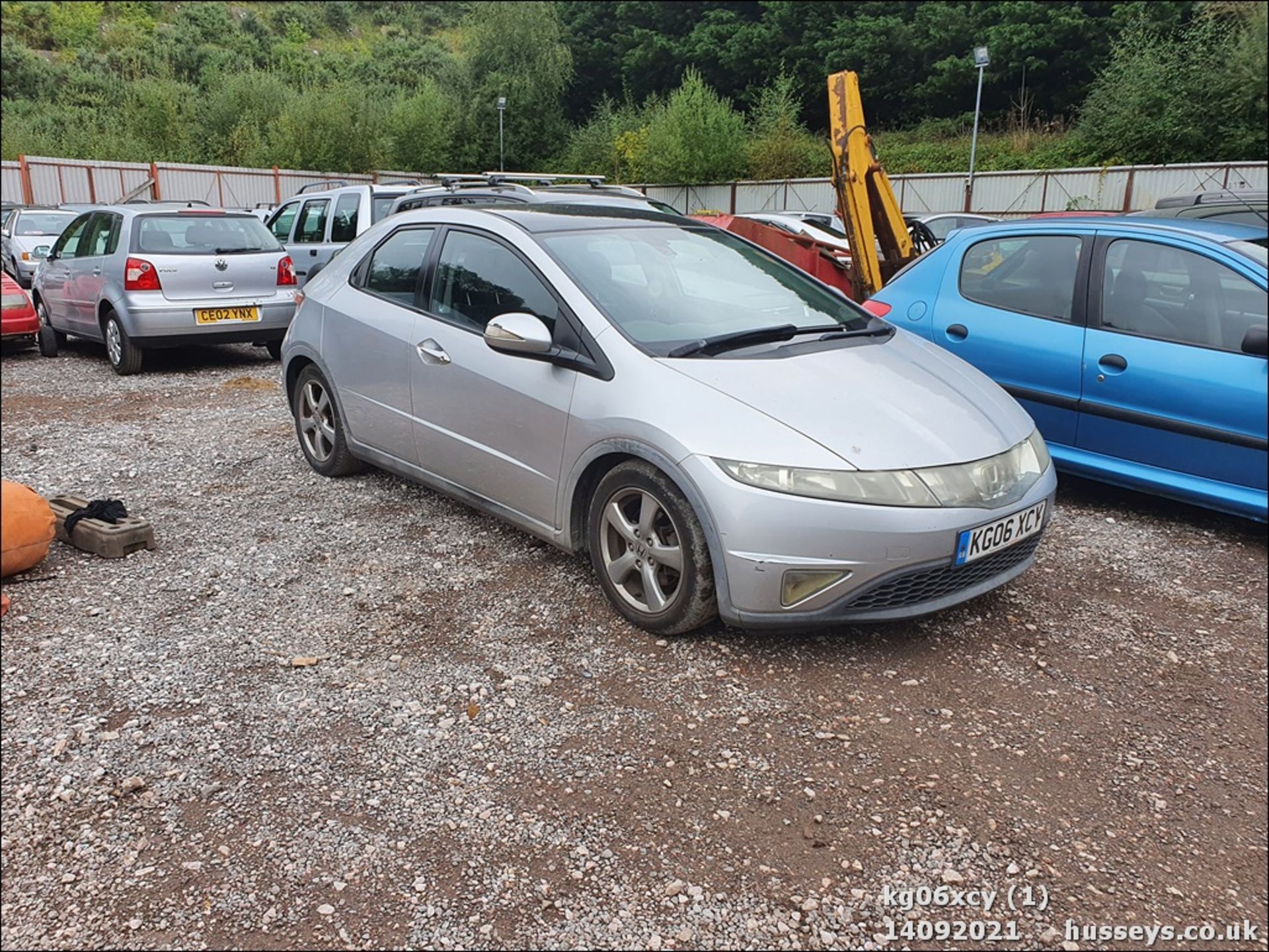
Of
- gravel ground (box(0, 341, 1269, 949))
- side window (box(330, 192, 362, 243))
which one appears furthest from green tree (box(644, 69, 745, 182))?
gravel ground (box(0, 341, 1269, 949))

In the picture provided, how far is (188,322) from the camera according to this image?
27.1 feet

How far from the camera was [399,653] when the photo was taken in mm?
3250

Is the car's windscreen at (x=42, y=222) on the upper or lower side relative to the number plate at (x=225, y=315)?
upper

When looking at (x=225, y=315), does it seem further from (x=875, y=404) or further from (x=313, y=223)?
(x=875, y=404)

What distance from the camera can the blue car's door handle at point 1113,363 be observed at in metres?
3.77

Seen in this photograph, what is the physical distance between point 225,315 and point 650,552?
21.3 feet

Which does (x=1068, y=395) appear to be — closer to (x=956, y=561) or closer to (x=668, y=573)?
(x=956, y=561)

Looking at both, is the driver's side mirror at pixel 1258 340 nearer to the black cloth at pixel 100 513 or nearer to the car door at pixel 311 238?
the black cloth at pixel 100 513

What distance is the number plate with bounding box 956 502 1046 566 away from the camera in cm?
299

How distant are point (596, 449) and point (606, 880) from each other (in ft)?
5.34

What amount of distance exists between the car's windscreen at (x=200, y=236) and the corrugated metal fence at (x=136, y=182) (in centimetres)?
28

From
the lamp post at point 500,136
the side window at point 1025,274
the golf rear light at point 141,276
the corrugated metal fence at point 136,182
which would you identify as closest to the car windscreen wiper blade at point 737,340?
the side window at point 1025,274

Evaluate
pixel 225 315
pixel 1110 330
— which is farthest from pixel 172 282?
pixel 1110 330

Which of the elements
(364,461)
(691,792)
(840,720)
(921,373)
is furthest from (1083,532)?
(364,461)
